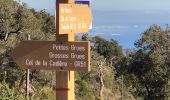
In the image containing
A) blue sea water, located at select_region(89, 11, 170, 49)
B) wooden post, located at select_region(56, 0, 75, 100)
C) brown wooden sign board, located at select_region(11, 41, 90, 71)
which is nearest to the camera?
brown wooden sign board, located at select_region(11, 41, 90, 71)

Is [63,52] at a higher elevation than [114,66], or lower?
higher

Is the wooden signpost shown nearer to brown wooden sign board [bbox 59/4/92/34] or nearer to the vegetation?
brown wooden sign board [bbox 59/4/92/34]

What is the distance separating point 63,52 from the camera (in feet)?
20.4

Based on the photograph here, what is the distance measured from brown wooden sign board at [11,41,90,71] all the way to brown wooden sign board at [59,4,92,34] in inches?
7.5

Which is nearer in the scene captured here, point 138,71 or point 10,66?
point 10,66

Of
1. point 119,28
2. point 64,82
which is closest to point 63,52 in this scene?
point 64,82

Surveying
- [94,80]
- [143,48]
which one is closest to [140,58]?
[143,48]

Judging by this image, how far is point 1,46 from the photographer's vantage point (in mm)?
29969

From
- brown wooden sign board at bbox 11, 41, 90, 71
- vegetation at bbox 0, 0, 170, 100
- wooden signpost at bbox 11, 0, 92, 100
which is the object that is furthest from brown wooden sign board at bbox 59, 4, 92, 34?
vegetation at bbox 0, 0, 170, 100

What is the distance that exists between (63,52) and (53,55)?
0.41 feet

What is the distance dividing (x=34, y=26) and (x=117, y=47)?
763 inches

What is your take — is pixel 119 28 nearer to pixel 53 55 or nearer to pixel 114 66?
pixel 114 66

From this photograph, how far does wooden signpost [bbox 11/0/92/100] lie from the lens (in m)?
6.18

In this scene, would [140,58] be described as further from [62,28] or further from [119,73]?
[62,28]
